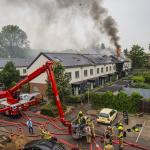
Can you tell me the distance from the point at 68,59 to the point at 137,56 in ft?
116

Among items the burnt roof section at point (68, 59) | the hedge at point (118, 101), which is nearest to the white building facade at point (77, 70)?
the burnt roof section at point (68, 59)

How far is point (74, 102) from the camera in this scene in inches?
1350

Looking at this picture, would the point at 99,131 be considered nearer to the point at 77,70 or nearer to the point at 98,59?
the point at 77,70

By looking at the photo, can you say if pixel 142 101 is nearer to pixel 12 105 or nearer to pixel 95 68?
pixel 12 105

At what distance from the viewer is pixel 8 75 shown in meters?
41.2

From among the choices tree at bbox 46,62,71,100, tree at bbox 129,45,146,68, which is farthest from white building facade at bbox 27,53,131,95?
tree at bbox 129,45,146,68

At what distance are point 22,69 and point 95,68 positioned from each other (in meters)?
20.9

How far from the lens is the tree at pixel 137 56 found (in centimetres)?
7012

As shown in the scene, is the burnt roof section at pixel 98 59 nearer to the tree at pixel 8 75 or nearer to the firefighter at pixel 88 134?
the tree at pixel 8 75

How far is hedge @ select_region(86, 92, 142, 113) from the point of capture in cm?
2930

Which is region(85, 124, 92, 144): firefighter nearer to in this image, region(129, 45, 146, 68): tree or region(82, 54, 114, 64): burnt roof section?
region(82, 54, 114, 64): burnt roof section

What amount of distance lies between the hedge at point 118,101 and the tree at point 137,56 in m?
42.7

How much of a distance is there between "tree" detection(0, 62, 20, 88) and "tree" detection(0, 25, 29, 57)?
72.9 metres

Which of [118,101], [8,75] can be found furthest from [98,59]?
Answer: [118,101]
